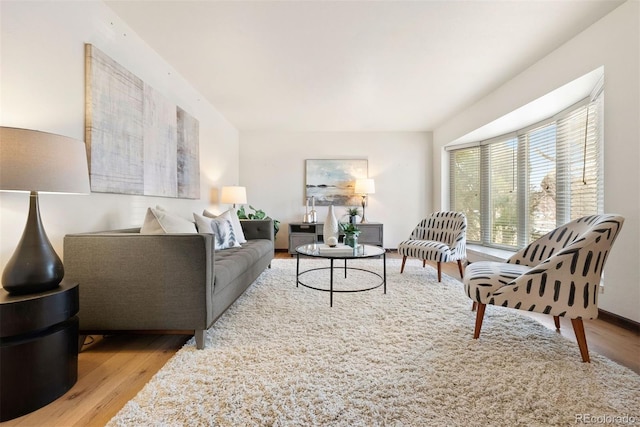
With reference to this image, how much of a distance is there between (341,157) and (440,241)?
2.46 metres

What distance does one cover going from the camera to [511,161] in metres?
3.80

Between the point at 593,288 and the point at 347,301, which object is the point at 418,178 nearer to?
the point at 347,301

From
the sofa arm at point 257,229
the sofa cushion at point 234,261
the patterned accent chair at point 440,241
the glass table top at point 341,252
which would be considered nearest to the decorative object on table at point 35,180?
the sofa cushion at point 234,261

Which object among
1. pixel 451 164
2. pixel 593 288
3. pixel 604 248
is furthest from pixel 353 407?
pixel 451 164

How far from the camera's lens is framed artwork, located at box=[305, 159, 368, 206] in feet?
16.6

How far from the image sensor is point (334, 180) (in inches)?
200

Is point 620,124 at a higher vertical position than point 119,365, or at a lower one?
higher

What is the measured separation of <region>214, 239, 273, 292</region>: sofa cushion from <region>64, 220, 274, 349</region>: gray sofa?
19 centimetres

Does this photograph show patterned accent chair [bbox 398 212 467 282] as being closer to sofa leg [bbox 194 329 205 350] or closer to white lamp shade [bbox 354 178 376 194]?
white lamp shade [bbox 354 178 376 194]

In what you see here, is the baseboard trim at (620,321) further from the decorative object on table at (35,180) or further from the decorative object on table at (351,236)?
the decorative object on table at (35,180)

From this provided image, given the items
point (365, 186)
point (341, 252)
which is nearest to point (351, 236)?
point (341, 252)

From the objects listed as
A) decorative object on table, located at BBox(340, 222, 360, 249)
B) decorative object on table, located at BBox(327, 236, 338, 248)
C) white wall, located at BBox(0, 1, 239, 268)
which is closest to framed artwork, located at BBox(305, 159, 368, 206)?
decorative object on table, located at BBox(340, 222, 360, 249)

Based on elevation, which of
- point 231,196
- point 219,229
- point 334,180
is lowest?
point 219,229

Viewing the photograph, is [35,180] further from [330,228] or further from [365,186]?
[365,186]
